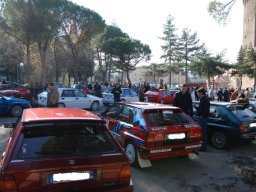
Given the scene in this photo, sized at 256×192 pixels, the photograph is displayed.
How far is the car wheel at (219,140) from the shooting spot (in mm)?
8632

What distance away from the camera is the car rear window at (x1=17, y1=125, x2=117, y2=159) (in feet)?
11.4

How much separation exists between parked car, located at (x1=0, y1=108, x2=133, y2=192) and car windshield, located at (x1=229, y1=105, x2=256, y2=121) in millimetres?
5612

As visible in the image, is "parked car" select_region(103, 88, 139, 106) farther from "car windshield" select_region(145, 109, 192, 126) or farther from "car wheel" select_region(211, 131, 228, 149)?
"car windshield" select_region(145, 109, 192, 126)

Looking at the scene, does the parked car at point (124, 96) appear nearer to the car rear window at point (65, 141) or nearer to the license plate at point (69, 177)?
the car rear window at point (65, 141)

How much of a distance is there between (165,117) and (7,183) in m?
4.19

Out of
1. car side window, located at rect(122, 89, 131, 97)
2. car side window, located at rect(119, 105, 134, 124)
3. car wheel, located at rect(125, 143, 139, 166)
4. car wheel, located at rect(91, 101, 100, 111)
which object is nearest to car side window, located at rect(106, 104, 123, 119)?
car side window, located at rect(119, 105, 134, 124)

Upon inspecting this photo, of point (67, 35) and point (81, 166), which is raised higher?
point (67, 35)

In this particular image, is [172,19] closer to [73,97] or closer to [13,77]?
[13,77]

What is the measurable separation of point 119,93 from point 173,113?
12.5 meters

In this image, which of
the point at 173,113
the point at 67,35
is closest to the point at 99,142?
the point at 173,113

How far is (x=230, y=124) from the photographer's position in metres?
8.41

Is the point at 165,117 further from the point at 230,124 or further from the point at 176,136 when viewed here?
the point at 230,124

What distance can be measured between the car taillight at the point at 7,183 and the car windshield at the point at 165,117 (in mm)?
3656

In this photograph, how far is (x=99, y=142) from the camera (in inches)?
151
